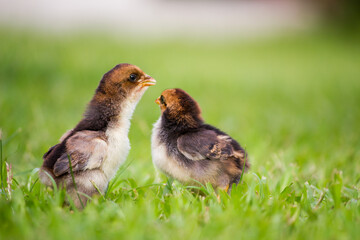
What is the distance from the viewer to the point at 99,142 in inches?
115

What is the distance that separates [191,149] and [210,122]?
3.01 metres

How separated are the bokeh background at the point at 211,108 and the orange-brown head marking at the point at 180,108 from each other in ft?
A: 2.20

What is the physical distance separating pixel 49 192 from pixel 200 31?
16379 millimetres

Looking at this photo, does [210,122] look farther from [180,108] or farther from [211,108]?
[180,108]

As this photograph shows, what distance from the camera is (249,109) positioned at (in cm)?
750

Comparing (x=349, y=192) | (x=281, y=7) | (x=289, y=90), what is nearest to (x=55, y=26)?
(x=289, y=90)

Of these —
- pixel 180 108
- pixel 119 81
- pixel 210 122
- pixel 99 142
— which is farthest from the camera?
pixel 210 122

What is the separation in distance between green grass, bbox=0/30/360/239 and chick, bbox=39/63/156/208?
14 centimetres

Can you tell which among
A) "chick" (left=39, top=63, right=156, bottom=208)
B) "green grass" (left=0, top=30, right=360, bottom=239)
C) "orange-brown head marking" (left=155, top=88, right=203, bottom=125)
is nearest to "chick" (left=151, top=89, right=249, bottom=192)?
A: "orange-brown head marking" (left=155, top=88, right=203, bottom=125)

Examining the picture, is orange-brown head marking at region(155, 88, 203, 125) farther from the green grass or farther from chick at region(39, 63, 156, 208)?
the green grass

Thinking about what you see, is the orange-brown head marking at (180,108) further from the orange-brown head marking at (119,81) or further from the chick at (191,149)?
the orange-brown head marking at (119,81)

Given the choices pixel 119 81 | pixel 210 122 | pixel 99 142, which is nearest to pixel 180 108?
pixel 119 81

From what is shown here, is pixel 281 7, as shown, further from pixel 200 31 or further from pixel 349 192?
pixel 349 192

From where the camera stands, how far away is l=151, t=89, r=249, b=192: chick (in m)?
3.24
